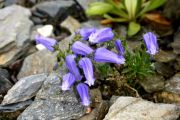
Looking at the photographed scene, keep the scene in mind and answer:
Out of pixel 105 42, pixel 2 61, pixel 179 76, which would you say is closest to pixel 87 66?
pixel 105 42

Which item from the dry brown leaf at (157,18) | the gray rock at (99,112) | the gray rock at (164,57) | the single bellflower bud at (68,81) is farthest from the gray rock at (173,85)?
the dry brown leaf at (157,18)

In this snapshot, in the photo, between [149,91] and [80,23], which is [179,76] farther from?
[80,23]

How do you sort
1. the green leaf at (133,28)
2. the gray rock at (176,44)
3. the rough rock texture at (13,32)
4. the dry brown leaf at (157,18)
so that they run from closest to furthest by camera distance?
the gray rock at (176,44)
the rough rock texture at (13,32)
the green leaf at (133,28)
the dry brown leaf at (157,18)

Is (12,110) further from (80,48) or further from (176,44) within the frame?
(176,44)

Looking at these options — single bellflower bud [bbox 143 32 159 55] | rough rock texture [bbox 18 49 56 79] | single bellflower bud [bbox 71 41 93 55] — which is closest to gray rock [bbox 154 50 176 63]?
single bellflower bud [bbox 143 32 159 55]

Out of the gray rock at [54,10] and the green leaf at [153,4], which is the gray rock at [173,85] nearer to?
the green leaf at [153,4]

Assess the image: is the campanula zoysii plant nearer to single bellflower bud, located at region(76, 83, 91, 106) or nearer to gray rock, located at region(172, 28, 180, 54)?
gray rock, located at region(172, 28, 180, 54)

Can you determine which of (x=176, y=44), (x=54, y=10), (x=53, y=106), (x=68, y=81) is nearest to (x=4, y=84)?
(x=53, y=106)
